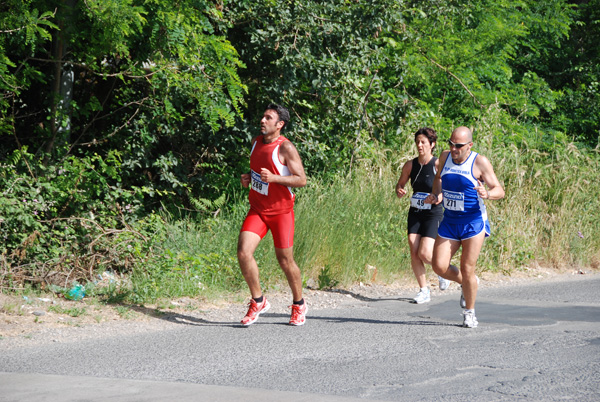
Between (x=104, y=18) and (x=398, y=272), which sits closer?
(x=104, y=18)

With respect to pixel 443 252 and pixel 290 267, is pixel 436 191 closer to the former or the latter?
pixel 443 252

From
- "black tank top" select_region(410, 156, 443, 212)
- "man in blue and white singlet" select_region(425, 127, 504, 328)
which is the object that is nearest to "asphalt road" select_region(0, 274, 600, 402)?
"man in blue and white singlet" select_region(425, 127, 504, 328)

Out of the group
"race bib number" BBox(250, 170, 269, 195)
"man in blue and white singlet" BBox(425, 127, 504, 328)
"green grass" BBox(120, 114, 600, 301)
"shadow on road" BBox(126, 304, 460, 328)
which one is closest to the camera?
"race bib number" BBox(250, 170, 269, 195)

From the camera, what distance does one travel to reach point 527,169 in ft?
46.4

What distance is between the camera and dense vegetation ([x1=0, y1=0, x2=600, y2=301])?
336 inches

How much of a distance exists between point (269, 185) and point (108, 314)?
2.02m

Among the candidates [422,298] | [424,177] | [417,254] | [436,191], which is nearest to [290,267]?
[436,191]

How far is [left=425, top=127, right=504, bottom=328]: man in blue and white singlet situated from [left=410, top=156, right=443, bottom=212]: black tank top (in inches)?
56.6

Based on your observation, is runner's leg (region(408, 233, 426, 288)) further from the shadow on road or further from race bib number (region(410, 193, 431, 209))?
the shadow on road

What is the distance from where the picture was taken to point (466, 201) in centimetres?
725

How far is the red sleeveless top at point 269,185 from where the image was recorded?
275 inches

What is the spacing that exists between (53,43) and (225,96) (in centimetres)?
233

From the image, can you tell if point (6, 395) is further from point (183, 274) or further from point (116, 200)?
point (116, 200)

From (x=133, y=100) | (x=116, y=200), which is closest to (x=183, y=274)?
(x=116, y=200)
